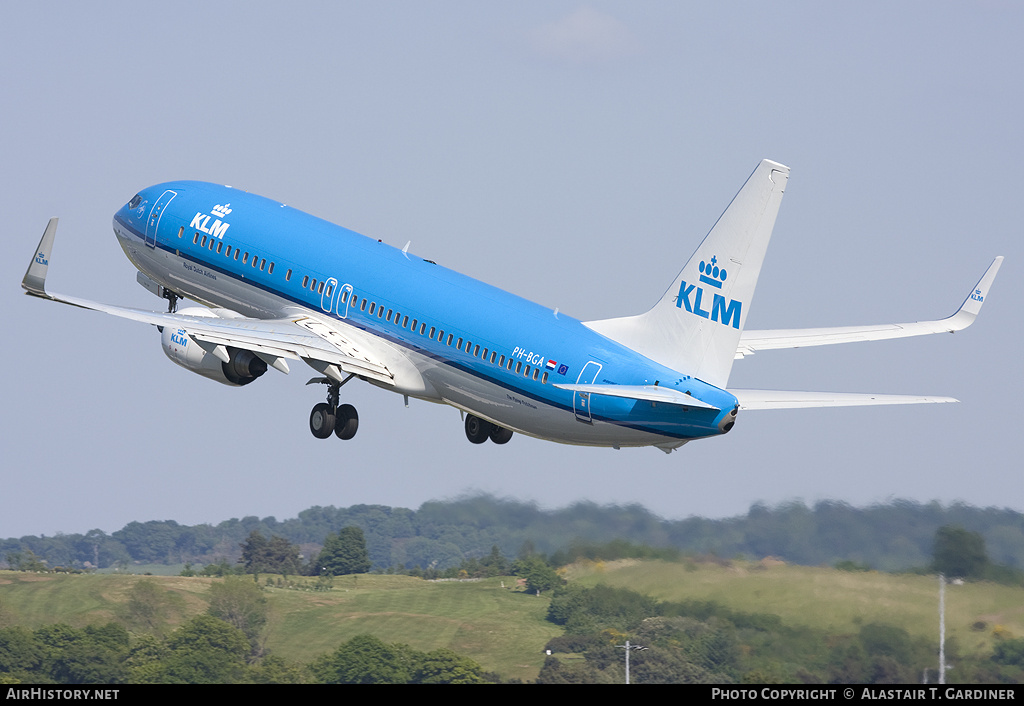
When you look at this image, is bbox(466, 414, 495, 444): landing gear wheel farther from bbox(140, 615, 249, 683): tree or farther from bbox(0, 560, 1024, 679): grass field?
bbox(140, 615, 249, 683): tree

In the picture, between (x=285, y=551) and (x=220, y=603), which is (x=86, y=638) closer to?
(x=220, y=603)

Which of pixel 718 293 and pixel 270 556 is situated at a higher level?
pixel 718 293

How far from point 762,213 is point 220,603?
49462 mm

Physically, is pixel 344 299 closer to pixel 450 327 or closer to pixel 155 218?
pixel 450 327

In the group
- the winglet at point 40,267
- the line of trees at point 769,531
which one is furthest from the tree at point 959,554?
the winglet at point 40,267

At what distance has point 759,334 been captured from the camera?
5731 centimetres

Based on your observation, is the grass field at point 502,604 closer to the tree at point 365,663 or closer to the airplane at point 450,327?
the tree at point 365,663

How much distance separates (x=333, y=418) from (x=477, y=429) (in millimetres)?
5264

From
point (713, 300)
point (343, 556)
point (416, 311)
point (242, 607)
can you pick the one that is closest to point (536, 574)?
A: point (416, 311)

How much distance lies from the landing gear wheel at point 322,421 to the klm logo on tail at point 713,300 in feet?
47.9

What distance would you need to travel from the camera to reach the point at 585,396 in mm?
47844

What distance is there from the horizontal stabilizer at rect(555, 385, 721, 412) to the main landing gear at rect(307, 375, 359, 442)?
12.3m

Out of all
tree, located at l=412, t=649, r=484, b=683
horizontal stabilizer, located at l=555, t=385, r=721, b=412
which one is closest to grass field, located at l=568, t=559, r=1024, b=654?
horizontal stabilizer, located at l=555, t=385, r=721, b=412

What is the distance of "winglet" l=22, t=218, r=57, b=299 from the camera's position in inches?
1933
